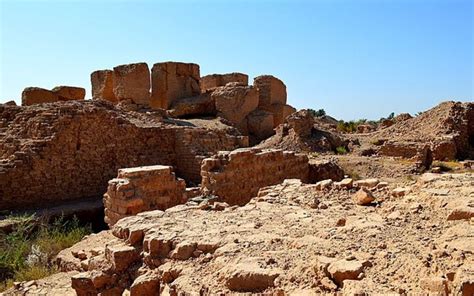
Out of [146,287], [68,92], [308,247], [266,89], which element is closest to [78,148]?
[68,92]

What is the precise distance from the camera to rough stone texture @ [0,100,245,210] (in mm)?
9836

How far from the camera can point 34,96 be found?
15.7 meters

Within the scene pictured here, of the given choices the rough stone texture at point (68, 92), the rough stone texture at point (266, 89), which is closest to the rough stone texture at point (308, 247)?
the rough stone texture at point (68, 92)

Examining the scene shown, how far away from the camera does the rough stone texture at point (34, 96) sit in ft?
51.3

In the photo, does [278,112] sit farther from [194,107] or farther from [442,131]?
[442,131]

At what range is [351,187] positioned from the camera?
5.31 m

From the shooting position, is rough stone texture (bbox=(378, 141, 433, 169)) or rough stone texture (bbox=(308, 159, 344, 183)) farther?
rough stone texture (bbox=(378, 141, 433, 169))

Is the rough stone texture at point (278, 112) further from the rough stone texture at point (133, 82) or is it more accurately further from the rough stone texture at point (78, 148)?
the rough stone texture at point (78, 148)

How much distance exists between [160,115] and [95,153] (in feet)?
15.5

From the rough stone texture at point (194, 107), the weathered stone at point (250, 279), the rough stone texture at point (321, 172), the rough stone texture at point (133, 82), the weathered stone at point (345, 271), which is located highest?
the rough stone texture at point (133, 82)

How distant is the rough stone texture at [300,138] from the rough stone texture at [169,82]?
4.75m

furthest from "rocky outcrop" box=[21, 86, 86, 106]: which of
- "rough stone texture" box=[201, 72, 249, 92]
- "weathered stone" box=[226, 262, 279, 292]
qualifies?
"weathered stone" box=[226, 262, 279, 292]

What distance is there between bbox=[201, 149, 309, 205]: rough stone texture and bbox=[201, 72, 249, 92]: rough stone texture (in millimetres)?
13687

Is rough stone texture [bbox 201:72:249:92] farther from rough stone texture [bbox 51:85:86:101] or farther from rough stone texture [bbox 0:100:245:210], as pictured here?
rough stone texture [bbox 0:100:245:210]
